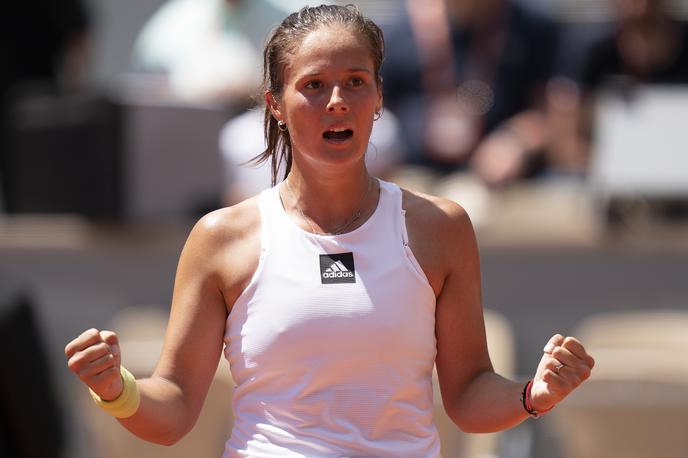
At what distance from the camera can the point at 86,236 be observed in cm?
Answer: 639

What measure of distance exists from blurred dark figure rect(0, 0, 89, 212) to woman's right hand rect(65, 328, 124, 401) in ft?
15.3

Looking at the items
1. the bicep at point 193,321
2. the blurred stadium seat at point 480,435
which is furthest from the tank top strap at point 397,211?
the blurred stadium seat at point 480,435

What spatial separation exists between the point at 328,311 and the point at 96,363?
0.50 metres

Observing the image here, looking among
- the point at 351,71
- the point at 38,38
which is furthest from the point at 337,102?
the point at 38,38

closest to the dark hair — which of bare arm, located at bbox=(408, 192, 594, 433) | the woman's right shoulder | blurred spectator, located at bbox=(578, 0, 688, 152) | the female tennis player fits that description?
the female tennis player

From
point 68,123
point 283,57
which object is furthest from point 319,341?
point 68,123

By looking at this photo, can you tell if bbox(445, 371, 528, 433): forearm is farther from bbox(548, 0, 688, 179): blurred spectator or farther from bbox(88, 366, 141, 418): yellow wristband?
bbox(548, 0, 688, 179): blurred spectator

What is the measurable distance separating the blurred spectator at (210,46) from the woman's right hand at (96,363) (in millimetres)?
3737

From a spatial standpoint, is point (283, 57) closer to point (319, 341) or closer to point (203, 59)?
point (319, 341)

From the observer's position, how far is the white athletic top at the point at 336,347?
9.58 ft

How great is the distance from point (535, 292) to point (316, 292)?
348 centimetres

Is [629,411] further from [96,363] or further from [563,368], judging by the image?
[96,363]

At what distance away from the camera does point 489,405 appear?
3033 millimetres

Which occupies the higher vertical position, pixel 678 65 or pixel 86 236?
pixel 678 65
